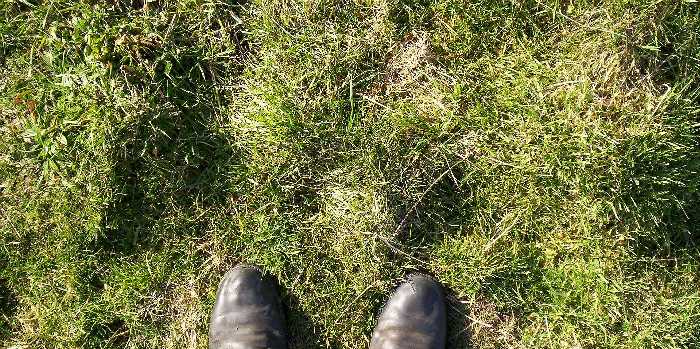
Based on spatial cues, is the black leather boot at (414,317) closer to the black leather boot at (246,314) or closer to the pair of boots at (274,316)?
the pair of boots at (274,316)

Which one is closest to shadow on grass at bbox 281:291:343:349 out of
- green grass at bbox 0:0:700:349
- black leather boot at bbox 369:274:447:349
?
green grass at bbox 0:0:700:349

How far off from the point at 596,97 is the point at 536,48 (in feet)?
1.04

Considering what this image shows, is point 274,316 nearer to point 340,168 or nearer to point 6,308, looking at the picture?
point 340,168

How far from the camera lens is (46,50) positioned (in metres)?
2.54

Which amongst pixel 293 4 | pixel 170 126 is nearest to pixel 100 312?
pixel 170 126

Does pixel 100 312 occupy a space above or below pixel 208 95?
below

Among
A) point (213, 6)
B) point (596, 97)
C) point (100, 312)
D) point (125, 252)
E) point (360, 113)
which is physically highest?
point (596, 97)

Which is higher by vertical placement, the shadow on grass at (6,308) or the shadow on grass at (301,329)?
the shadow on grass at (301,329)

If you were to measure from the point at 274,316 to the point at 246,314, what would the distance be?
0.13m

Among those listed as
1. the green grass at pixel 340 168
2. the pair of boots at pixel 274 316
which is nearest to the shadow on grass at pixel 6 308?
the green grass at pixel 340 168

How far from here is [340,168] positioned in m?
2.46

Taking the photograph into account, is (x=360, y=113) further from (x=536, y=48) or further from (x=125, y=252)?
(x=125, y=252)

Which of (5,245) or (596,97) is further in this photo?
(5,245)

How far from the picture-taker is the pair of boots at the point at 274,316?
2.46 meters
